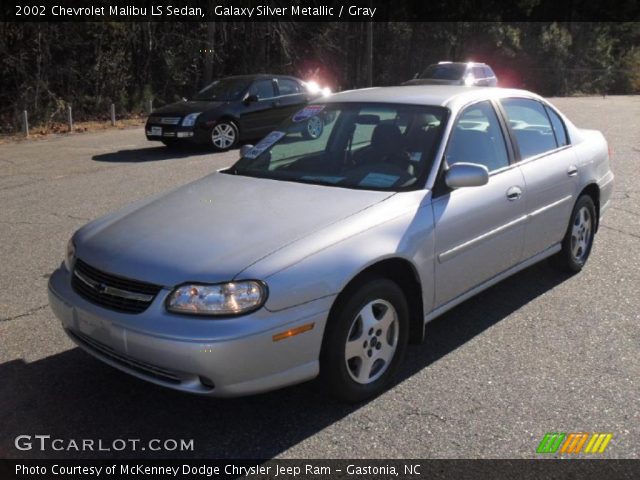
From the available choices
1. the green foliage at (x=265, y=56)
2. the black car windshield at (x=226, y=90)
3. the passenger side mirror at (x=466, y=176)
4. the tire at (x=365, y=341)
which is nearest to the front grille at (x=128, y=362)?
the tire at (x=365, y=341)

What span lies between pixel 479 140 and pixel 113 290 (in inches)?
100

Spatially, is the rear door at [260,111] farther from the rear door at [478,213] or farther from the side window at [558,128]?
the rear door at [478,213]

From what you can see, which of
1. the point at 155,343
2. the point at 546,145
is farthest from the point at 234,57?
the point at 155,343

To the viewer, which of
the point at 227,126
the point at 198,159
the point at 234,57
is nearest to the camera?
the point at 198,159

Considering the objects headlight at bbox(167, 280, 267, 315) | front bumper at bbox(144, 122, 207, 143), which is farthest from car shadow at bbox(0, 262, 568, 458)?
front bumper at bbox(144, 122, 207, 143)

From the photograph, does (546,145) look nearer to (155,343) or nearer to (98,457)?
(155,343)

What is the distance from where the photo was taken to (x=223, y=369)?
9.56ft

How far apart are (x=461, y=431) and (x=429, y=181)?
1.43 m

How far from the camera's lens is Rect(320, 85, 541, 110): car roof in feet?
14.3

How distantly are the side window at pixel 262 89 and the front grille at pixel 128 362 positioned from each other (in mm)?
11257

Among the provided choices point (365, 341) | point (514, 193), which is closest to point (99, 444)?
point (365, 341)

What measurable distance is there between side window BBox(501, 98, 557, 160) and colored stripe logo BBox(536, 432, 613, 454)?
2150mm

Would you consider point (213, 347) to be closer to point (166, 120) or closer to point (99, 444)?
point (99, 444)

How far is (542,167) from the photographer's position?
479 cm
